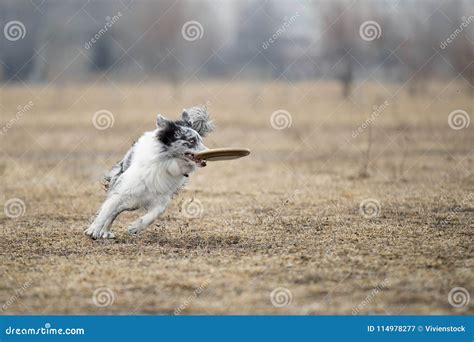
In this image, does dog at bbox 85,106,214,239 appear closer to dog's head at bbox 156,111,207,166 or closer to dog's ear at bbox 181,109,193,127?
dog's head at bbox 156,111,207,166

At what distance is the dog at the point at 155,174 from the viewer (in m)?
8.41

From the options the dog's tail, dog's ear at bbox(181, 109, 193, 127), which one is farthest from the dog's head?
the dog's tail

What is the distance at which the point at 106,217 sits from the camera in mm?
8602

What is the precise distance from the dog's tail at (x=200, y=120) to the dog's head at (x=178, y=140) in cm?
60

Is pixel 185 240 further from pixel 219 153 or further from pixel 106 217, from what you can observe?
pixel 219 153

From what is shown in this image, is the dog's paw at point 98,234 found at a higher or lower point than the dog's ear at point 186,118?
lower

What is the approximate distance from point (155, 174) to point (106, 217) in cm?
80

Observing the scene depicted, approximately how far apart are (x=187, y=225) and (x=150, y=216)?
4.13 ft

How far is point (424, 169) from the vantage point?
14.2m

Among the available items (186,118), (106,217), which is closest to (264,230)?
(186,118)

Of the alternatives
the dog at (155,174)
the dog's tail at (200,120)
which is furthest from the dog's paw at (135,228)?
the dog's tail at (200,120)

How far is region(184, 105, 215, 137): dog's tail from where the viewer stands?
29.9 ft

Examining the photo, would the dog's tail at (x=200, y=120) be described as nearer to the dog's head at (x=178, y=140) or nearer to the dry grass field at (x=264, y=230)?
the dog's head at (x=178, y=140)

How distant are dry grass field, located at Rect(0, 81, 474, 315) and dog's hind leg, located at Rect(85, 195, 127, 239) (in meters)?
0.15
